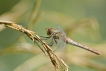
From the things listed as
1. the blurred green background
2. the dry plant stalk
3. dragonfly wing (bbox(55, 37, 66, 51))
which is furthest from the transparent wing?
the dry plant stalk

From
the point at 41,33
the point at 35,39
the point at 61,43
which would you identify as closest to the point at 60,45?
the point at 61,43

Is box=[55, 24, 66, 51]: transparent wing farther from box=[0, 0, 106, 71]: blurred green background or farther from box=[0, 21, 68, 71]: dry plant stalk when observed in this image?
box=[0, 21, 68, 71]: dry plant stalk

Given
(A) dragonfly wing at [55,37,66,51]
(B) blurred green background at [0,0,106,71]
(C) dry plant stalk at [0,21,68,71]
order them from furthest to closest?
1. (B) blurred green background at [0,0,106,71]
2. (A) dragonfly wing at [55,37,66,51]
3. (C) dry plant stalk at [0,21,68,71]

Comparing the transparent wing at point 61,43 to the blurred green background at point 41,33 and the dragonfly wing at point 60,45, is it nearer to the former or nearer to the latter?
the dragonfly wing at point 60,45

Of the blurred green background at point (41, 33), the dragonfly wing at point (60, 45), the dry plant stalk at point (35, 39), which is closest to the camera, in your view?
the dry plant stalk at point (35, 39)

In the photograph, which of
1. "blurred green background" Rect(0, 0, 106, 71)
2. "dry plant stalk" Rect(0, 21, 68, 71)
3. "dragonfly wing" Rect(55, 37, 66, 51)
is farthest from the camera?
"blurred green background" Rect(0, 0, 106, 71)

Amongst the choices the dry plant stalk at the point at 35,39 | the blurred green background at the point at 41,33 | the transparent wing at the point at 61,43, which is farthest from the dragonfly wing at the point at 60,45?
the dry plant stalk at the point at 35,39

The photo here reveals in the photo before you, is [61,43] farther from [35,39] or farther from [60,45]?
[35,39]

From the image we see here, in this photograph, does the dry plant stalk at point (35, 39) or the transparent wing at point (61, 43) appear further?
the transparent wing at point (61, 43)

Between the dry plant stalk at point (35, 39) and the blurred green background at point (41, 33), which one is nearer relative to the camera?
the dry plant stalk at point (35, 39)

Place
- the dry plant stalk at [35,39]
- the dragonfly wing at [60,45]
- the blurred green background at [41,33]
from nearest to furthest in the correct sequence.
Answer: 1. the dry plant stalk at [35,39]
2. the dragonfly wing at [60,45]
3. the blurred green background at [41,33]
